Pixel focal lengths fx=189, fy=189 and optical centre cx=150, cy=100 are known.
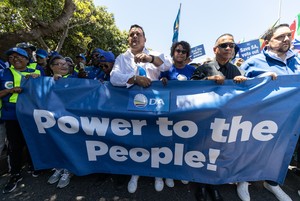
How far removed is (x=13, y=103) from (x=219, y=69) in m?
2.86

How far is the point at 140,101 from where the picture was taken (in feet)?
7.95

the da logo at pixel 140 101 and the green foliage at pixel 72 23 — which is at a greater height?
the green foliage at pixel 72 23

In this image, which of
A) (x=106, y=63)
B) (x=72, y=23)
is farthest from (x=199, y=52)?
(x=72, y=23)

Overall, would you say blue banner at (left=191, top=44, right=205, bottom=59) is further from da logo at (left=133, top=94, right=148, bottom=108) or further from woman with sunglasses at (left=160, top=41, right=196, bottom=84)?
da logo at (left=133, top=94, right=148, bottom=108)

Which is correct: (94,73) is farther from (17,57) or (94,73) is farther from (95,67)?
(17,57)

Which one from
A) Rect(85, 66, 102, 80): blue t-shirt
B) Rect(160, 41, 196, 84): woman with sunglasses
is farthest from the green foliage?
Rect(160, 41, 196, 84): woman with sunglasses

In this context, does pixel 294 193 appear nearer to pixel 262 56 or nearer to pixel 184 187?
pixel 184 187

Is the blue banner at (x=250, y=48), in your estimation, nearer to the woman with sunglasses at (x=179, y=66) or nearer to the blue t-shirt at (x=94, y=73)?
the woman with sunglasses at (x=179, y=66)

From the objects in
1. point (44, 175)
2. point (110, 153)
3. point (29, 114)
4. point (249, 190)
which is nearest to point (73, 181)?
point (44, 175)

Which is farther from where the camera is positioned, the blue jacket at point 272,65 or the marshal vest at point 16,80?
the marshal vest at point 16,80

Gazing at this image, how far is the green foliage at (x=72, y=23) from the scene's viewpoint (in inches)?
274

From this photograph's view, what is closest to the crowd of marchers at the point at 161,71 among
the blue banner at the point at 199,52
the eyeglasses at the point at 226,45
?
the eyeglasses at the point at 226,45

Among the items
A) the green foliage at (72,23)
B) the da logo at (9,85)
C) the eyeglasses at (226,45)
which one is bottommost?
the da logo at (9,85)

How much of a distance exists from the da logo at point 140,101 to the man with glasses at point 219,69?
2.42 feet
